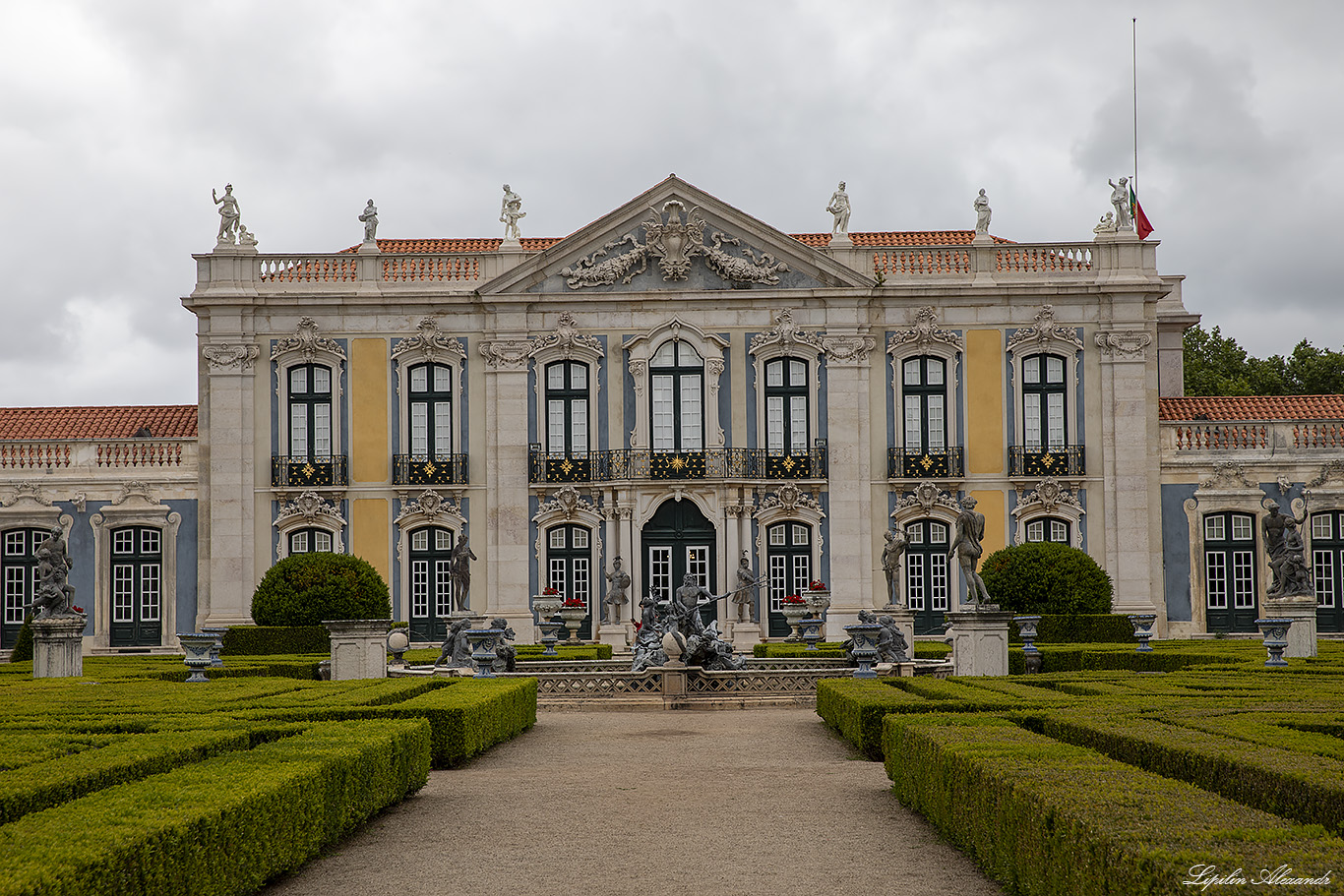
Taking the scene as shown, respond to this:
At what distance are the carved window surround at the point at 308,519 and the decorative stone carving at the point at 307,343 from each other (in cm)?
300

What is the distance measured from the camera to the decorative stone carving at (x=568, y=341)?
30.8m

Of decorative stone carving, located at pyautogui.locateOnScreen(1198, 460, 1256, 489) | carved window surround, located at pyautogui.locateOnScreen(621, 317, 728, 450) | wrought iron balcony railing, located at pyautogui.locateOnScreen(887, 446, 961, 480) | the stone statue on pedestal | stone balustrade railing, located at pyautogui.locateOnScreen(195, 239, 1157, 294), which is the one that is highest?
stone balustrade railing, located at pyautogui.locateOnScreen(195, 239, 1157, 294)

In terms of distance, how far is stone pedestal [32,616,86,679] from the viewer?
17141mm

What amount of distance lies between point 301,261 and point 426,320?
310cm

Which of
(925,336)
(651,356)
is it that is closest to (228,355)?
(651,356)

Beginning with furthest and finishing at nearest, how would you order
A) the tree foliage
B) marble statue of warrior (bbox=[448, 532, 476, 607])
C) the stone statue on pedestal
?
the tree foliage → marble statue of warrior (bbox=[448, 532, 476, 607]) → the stone statue on pedestal

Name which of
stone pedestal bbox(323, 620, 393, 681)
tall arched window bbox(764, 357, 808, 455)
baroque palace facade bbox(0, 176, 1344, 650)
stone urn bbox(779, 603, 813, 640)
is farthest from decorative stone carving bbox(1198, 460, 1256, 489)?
stone pedestal bbox(323, 620, 393, 681)

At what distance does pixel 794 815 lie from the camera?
29.9ft

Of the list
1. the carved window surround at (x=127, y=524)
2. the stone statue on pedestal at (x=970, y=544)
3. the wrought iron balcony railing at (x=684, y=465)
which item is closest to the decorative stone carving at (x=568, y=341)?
the wrought iron balcony railing at (x=684, y=465)

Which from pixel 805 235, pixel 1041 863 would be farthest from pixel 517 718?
pixel 805 235

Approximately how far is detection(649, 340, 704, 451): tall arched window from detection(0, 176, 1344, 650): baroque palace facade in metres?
0.05

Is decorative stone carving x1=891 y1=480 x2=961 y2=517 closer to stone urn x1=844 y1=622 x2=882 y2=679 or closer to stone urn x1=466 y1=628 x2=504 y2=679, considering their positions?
stone urn x1=844 y1=622 x2=882 y2=679

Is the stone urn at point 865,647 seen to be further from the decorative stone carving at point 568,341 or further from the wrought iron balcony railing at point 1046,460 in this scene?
the decorative stone carving at point 568,341

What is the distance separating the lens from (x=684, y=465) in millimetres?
30531
